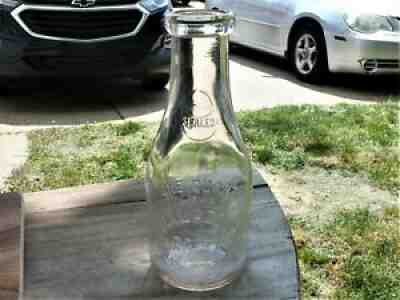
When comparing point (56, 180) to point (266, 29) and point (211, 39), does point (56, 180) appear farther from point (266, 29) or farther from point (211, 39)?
point (266, 29)

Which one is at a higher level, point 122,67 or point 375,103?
point 122,67

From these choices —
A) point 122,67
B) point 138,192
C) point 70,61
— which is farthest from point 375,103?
point 138,192

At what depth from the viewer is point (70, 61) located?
14.2ft

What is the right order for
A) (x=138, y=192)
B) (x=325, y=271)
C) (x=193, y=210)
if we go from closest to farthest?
(x=193, y=210) → (x=138, y=192) → (x=325, y=271)

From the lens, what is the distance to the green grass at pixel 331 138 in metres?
3.37

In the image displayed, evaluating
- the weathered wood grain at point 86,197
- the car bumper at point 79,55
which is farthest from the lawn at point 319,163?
the weathered wood grain at point 86,197

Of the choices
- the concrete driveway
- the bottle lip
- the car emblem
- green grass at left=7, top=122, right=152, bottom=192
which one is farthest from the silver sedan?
the bottle lip

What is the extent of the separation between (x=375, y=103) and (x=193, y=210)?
390 cm

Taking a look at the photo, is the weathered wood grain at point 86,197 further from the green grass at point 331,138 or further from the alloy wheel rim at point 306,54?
the alloy wheel rim at point 306,54

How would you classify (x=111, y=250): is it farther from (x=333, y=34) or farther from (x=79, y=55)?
(x=333, y=34)

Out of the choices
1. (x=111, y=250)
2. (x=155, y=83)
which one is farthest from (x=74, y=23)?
(x=111, y=250)

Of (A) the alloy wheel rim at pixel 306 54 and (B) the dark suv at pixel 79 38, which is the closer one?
(B) the dark suv at pixel 79 38

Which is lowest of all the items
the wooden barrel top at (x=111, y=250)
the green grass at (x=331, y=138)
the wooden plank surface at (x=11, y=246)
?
the green grass at (x=331, y=138)

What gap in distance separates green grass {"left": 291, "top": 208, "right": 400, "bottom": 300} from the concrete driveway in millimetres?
1841
